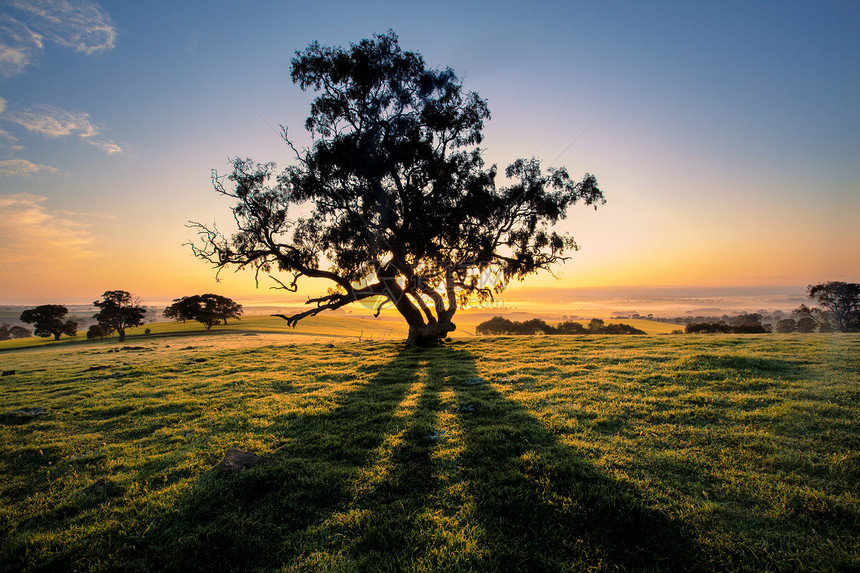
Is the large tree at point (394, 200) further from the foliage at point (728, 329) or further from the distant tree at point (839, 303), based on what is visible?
the distant tree at point (839, 303)

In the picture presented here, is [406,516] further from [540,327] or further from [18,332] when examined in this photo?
[18,332]

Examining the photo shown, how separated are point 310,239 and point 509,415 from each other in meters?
18.7

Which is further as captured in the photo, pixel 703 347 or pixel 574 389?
pixel 703 347

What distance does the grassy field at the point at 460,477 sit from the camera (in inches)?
157

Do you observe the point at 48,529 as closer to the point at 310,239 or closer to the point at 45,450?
the point at 45,450

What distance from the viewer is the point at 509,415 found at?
26.8 feet

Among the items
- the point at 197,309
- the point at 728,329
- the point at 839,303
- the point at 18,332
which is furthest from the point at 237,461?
the point at 18,332

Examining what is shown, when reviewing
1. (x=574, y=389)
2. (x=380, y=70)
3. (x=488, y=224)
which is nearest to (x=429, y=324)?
(x=488, y=224)

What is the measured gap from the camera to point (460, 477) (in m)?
5.55

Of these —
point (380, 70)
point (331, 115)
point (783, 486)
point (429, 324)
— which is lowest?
point (783, 486)

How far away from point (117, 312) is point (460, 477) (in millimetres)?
63829

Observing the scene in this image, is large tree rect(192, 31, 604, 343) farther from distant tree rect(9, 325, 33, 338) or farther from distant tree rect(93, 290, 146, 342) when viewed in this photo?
distant tree rect(9, 325, 33, 338)

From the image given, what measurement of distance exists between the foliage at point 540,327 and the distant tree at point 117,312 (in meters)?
53.8

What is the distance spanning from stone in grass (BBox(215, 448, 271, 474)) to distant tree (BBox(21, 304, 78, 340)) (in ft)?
247
